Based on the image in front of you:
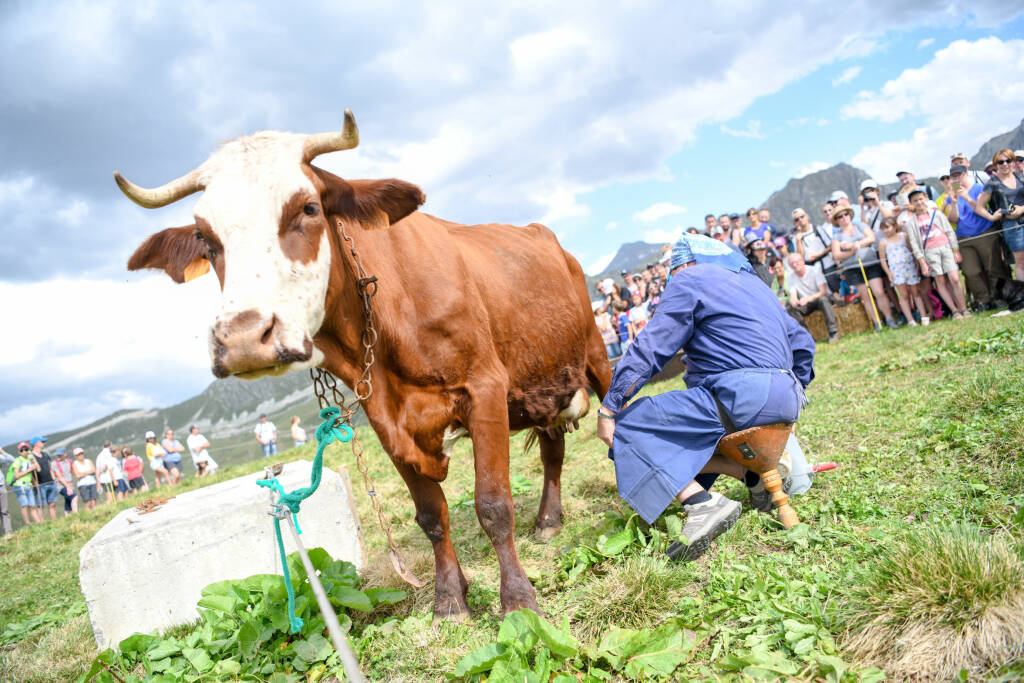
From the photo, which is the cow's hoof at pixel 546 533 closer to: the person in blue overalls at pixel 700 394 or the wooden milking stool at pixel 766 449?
the person in blue overalls at pixel 700 394

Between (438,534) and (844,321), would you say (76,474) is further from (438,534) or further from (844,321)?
(844,321)

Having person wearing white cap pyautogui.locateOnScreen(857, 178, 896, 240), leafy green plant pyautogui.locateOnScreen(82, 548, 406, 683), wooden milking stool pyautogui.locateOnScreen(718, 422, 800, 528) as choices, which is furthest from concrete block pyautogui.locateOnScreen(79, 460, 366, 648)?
person wearing white cap pyautogui.locateOnScreen(857, 178, 896, 240)

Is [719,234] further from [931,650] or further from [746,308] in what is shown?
[931,650]

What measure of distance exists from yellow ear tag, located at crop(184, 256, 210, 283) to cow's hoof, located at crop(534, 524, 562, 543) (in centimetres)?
305

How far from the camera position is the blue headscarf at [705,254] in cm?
405

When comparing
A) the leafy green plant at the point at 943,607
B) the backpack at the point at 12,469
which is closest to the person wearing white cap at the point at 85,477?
the backpack at the point at 12,469

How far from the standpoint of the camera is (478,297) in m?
3.79

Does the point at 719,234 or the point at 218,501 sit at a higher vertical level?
the point at 719,234

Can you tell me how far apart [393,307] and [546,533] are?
2308 millimetres

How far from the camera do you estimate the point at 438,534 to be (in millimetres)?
3791

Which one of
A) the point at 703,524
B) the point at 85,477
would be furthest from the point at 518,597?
the point at 85,477

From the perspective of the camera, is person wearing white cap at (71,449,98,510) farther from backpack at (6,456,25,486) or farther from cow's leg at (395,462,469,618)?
cow's leg at (395,462,469,618)

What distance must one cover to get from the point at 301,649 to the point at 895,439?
13.7 feet

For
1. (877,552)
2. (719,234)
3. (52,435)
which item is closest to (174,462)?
(719,234)
